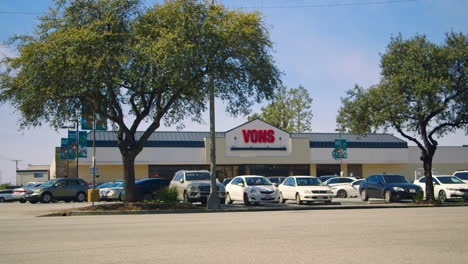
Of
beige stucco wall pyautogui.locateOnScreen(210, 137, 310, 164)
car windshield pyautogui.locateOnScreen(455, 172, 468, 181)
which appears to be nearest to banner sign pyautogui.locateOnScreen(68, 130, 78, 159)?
beige stucco wall pyautogui.locateOnScreen(210, 137, 310, 164)

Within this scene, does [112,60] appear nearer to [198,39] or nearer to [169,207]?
[198,39]

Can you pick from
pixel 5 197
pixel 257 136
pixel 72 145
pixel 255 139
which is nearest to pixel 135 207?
pixel 72 145

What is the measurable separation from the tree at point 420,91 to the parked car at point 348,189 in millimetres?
9541

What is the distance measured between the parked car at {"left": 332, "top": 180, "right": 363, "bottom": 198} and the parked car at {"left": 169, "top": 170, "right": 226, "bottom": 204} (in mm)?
14111

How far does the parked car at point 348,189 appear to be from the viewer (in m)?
37.5

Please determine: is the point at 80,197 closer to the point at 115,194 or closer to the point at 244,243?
the point at 115,194

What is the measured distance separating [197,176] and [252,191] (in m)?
3.35

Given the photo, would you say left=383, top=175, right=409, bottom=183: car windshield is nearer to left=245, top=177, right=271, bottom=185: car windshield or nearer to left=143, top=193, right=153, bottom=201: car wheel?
left=245, top=177, right=271, bottom=185: car windshield

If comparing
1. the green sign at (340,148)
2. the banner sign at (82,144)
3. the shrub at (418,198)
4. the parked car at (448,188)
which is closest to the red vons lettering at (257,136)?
the green sign at (340,148)

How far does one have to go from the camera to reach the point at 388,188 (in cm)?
2805

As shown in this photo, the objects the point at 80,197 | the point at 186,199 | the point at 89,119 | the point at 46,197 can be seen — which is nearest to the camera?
the point at 89,119

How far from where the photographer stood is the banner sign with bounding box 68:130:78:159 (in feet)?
145

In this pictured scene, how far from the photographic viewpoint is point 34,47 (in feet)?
67.3

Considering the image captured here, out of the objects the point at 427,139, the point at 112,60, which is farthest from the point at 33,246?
the point at 427,139
